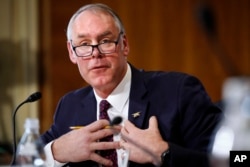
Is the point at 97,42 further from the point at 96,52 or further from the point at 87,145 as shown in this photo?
the point at 87,145

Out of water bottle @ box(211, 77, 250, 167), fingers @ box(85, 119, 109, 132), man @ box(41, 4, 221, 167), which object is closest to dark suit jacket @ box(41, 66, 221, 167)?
man @ box(41, 4, 221, 167)

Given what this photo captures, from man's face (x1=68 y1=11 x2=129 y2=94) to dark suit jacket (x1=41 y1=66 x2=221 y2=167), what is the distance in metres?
0.14

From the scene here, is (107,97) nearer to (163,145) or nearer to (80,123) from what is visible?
(80,123)

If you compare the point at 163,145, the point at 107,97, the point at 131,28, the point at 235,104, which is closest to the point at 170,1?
the point at 131,28

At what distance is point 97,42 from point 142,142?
1.45 ft

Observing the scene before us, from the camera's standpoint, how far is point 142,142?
180 centimetres

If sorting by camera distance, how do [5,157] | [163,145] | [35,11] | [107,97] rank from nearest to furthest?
[163,145]
[107,97]
[5,157]
[35,11]

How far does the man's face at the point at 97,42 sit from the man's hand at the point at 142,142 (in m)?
0.23

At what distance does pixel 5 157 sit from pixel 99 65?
0.66m

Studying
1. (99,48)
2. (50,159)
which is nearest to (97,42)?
(99,48)

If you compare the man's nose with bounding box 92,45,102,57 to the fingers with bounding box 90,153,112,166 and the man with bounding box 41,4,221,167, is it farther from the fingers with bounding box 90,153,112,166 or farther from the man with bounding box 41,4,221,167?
the fingers with bounding box 90,153,112,166

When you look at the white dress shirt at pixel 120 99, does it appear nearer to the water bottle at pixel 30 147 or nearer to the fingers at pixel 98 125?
the fingers at pixel 98 125

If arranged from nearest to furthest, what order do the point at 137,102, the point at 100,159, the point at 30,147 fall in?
the point at 30,147 → the point at 100,159 → the point at 137,102

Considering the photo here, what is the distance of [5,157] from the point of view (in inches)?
89.7
